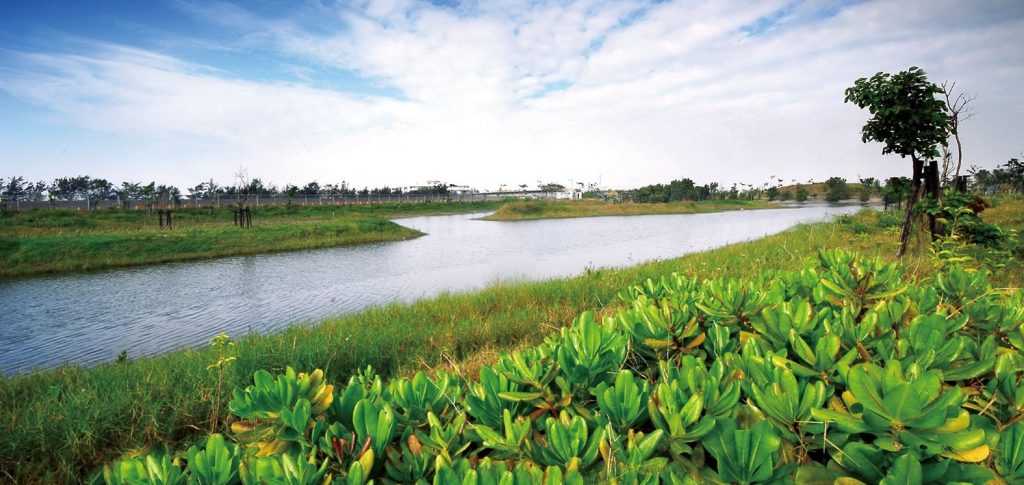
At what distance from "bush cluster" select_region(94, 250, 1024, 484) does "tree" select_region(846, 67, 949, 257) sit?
7217 millimetres

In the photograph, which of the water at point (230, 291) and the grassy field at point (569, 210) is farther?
the grassy field at point (569, 210)

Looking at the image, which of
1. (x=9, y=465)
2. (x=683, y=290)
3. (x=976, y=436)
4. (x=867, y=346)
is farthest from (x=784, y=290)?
(x=9, y=465)

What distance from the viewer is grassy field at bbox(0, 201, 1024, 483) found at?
10.0 feet

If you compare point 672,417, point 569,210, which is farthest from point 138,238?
point 569,210


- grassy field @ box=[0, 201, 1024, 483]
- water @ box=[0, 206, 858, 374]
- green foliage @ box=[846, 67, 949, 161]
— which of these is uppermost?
green foliage @ box=[846, 67, 949, 161]

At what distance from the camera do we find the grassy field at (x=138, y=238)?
16.6 meters

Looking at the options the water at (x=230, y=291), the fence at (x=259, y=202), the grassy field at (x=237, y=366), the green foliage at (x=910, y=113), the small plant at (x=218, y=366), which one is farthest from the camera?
the fence at (x=259, y=202)

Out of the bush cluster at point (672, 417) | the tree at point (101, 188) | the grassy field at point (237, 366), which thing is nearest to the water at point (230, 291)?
the grassy field at point (237, 366)

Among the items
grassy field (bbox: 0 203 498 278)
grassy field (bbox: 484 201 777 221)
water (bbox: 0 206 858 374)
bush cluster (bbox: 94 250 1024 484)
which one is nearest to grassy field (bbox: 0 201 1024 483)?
bush cluster (bbox: 94 250 1024 484)

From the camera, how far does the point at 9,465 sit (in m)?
2.90

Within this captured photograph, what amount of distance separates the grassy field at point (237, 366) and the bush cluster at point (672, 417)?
1.02 feet

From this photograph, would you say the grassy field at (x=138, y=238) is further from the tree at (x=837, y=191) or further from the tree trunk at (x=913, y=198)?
the tree at (x=837, y=191)

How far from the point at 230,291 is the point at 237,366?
9459 mm

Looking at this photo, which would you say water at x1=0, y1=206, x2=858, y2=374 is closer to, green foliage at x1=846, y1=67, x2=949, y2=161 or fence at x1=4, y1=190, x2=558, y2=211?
green foliage at x1=846, y1=67, x2=949, y2=161
